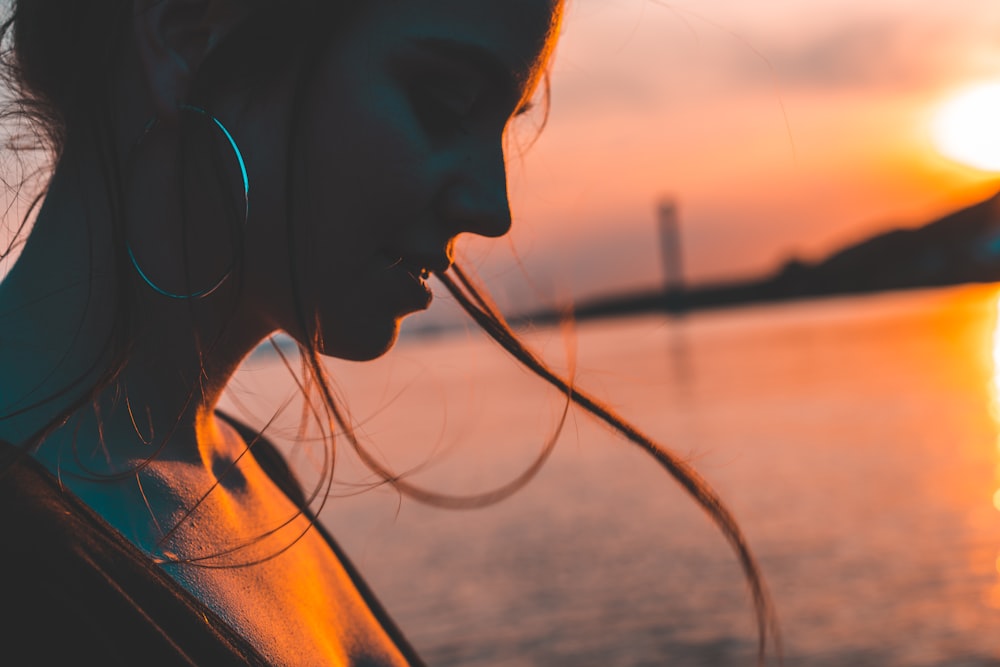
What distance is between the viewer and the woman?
36.9 inches

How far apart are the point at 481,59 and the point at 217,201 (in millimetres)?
299

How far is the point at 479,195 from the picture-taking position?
3.43ft

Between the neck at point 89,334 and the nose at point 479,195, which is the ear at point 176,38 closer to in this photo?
the neck at point 89,334

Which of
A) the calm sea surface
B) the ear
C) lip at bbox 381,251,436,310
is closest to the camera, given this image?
the ear

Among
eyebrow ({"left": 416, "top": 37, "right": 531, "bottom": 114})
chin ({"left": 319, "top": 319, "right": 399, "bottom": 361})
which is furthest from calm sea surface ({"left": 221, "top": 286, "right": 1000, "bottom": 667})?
eyebrow ({"left": 416, "top": 37, "right": 531, "bottom": 114})

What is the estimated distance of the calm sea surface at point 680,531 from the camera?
319 inches

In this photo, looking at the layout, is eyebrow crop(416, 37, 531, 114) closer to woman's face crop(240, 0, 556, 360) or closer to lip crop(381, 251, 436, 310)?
woman's face crop(240, 0, 556, 360)

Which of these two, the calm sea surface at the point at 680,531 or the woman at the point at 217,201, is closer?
the woman at the point at 217,201

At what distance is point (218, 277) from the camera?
102cm

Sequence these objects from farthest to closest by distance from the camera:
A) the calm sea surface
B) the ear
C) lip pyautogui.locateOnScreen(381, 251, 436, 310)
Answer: the calm sea surface < lip pyautogui.locateOnScreen(381, 251, 436, 310) < the ear

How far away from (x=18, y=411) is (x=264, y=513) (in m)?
0.44

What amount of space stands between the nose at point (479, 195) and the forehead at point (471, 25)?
95 millimetres

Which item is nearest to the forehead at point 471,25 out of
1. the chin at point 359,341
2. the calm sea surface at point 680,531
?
the chin at point 359,341

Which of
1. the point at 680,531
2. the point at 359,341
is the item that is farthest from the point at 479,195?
the point at 680,531
